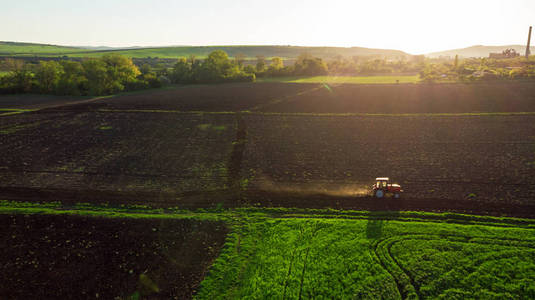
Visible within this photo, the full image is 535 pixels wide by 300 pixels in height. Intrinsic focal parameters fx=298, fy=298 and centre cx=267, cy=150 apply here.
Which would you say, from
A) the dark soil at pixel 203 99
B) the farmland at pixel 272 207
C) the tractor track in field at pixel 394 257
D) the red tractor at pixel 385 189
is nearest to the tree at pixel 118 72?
the dark soil at pixel 203 99

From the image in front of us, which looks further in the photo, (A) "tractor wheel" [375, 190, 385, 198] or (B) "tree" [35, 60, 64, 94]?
(B) "tree" [35, 60, 64, 94]

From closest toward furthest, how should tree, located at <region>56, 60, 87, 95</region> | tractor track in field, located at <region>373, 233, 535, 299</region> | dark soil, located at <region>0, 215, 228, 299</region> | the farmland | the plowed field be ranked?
1. tractor track in field, located at <region>373, 233, 535, 299</region>
2. dark soil, located at <region>0, 215, 228, 299</region>
3. the farmland
4. the plowed field
5. tree, located at <region>56, 60, 87, 95</region>

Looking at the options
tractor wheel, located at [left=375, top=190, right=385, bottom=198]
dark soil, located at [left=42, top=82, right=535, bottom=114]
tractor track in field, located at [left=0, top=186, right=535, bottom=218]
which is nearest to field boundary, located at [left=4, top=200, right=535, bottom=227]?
tractor track in field, located at [left=0, top=186, right=535, bottom=218]

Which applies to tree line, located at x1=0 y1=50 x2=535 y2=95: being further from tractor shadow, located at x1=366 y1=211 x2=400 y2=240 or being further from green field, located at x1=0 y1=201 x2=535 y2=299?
tractor shadow, located at x1=366 y1=211 x2=400 y2=240

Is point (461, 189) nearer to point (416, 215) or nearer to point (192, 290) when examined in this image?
point (416, 215)

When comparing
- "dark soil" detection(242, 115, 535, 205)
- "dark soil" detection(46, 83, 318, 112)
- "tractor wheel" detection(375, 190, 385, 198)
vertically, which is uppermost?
"dark soil" detection(46, 83, 318, 112)

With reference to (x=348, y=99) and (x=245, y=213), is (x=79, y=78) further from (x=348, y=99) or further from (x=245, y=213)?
(x=245, y=213)

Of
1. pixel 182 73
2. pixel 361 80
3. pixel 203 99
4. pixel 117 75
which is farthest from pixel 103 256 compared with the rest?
pixel 361 80

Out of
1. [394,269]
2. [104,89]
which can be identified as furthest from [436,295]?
[104,89]
